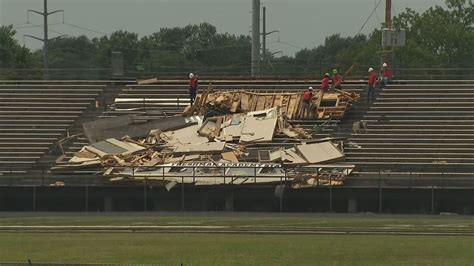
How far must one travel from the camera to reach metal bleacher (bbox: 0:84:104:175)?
4809 cm

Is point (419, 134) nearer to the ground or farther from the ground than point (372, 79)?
nearer to the ground

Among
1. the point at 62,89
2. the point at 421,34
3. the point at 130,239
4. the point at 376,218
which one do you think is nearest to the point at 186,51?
the point at 421,34

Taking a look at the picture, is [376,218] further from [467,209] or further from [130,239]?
[130,239]

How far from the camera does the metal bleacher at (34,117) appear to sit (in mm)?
48094

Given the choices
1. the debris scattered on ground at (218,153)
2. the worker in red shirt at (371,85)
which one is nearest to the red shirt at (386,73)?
the worker in red shirt at (371,85)

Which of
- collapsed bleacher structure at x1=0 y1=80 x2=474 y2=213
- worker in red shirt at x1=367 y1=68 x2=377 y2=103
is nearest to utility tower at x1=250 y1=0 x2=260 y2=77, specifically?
collapsed bleacher structure at x1=0 y1=80 x2=474 y2=213

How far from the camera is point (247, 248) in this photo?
22.8 meters

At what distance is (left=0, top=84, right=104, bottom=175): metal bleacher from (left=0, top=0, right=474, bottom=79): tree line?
4.07 metres

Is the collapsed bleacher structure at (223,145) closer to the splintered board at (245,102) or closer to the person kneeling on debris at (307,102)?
the splintered board at (245,102)

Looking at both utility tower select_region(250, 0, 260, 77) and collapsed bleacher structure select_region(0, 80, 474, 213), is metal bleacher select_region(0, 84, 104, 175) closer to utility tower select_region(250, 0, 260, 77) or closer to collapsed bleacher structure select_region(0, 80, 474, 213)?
collapsed bleacher structure select_region(0, 80, 474, 213)

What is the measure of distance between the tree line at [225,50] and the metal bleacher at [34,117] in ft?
13.4

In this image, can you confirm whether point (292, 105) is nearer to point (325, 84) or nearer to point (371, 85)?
point (325, 84)

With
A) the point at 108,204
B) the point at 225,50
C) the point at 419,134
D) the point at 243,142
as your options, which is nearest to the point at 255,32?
the point at 243,142

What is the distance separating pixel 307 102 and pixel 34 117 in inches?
494
